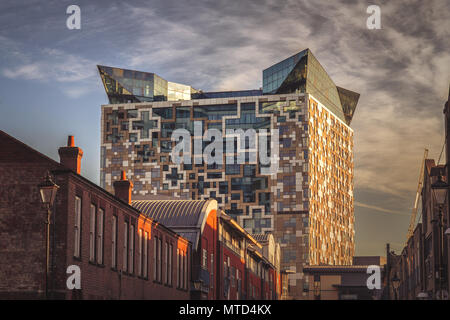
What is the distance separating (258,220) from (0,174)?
139 meters

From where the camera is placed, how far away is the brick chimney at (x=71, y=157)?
33500 mm

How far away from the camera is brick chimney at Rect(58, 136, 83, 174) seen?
33500 millimetres

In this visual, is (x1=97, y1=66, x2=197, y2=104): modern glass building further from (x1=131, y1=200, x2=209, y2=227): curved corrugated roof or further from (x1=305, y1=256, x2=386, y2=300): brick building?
(x1=131, y1=200, x2=209, y2=227): curved corrugated roof

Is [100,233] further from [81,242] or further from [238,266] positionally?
[238,266]

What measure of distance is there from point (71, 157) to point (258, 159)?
142 meters

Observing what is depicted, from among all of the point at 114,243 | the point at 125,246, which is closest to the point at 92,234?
the point at 114,243

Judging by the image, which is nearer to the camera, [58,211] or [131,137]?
[58,211]

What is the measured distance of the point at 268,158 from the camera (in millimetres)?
173500

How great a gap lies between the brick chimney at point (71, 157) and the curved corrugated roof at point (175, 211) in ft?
82.0

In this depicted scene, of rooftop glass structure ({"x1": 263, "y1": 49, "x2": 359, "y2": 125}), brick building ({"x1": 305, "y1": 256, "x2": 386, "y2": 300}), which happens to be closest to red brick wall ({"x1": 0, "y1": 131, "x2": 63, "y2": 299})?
brick building ({"x1": 305, "y1": 256, "x2": 386, "y2": 300})

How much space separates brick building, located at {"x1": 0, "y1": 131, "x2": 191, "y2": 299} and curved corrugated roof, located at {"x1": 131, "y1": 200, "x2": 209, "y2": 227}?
19.8 m
